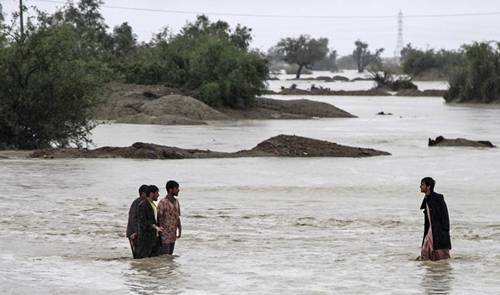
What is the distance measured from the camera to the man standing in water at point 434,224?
1309 centimetres

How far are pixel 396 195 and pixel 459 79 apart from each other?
6883cm

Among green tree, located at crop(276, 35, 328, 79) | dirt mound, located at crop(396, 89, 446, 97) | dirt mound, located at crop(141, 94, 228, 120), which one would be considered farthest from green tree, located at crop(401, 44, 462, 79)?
dirt mound, located at crop(141, 94, 228, 120)

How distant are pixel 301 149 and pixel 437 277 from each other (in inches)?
860

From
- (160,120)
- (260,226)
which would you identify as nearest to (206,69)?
(160,120)

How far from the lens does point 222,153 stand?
113 feet

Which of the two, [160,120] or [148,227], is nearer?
[148,227]

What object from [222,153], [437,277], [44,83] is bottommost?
[437,277]

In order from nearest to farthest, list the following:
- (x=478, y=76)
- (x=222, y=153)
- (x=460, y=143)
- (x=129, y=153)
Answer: (x=129, y=153) → (x=222, y=153) → (x=460, y=143) → (x=478, y=76)

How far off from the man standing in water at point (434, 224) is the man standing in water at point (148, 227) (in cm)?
363

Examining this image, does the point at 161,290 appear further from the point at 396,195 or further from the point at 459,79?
the point at 459,79

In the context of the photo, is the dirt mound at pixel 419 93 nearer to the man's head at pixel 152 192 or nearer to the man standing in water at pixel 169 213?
the man standing in water at pixel 169 213

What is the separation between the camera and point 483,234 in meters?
17.2

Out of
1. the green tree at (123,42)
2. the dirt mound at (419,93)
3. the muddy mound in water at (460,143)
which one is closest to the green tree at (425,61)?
the dirt mound at (419,93)

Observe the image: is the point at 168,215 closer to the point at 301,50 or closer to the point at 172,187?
the point at 172,187
